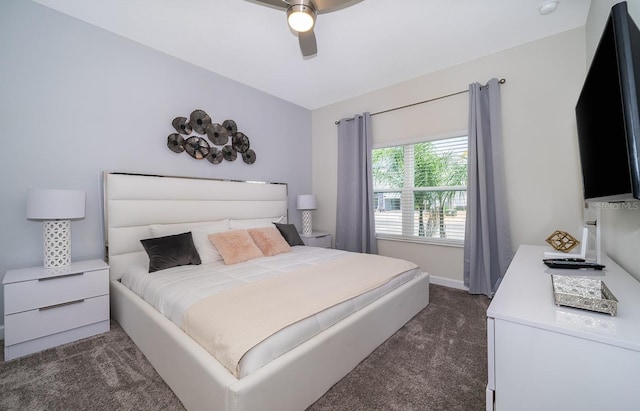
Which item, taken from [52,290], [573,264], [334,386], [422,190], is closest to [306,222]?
[422,190]

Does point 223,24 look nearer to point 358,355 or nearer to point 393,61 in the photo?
point 393,61

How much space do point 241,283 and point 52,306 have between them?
144 centimetres

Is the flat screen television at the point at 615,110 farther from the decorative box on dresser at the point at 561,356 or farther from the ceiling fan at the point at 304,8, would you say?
the ceiling fan at the point at 304,8

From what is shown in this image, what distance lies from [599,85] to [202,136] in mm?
3455

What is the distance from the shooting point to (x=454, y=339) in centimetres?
208

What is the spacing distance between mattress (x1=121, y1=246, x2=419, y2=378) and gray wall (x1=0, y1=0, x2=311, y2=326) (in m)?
0.91

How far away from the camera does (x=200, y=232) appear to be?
110 inches

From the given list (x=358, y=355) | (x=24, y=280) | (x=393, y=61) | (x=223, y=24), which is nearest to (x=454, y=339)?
(x=358, y=355)

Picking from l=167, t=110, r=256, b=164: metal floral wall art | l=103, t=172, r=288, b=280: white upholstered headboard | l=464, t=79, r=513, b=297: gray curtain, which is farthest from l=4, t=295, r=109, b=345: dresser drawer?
l=464, t=79, r=513, b=297: gray curtain

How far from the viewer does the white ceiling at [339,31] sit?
2.24 m

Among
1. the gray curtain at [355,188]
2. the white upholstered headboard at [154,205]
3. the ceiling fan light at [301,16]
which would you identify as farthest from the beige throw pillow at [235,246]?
the ceiling fan light at [301,16]

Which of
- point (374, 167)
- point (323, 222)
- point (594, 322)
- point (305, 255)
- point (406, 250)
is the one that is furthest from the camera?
point (323, 222)

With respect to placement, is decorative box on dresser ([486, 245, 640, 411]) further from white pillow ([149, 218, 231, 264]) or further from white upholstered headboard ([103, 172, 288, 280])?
white upholstered headboard ([103, 172, 288, 280])

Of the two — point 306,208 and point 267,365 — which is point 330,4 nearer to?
point 267,365
